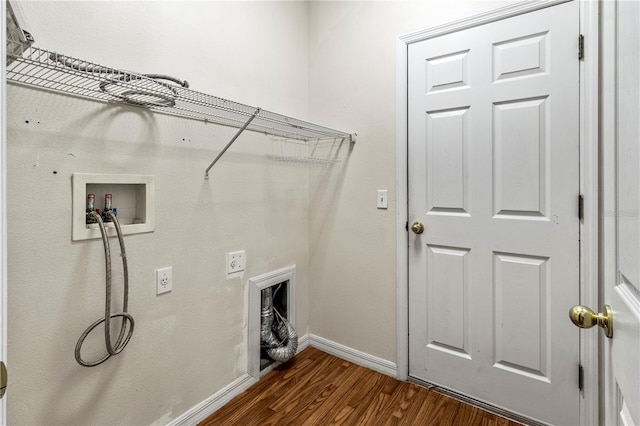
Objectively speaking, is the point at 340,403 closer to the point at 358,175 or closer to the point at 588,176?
the point at 358,175

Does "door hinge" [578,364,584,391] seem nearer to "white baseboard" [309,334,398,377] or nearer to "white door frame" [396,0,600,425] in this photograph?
"white door frame" [396,0,600,425]

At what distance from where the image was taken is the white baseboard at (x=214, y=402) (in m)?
1.52

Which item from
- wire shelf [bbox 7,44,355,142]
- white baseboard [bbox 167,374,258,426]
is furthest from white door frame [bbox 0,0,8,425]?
white baseboard [bbox 167,374,258,426]

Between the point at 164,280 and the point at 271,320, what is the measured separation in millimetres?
799

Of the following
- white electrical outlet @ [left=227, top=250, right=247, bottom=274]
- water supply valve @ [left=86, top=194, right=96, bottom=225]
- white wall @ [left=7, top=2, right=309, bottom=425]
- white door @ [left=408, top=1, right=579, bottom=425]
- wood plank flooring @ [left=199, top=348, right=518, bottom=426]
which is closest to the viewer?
white wall @ [left=7, top=2, right=309, bottom=425]

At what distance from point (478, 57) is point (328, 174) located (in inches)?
41.5

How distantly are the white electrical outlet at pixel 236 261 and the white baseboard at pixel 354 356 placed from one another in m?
0.86

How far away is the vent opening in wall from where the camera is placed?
1.85 meters

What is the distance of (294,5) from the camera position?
2.12 m

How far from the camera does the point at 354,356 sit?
6.88ft

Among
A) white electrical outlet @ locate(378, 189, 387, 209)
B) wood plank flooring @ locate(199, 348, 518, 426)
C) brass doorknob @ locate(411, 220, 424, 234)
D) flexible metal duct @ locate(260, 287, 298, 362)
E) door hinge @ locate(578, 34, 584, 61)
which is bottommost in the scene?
wood plank flooring @ locate(199, 348, 518, 426)

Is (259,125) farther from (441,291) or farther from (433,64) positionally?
(441,291)

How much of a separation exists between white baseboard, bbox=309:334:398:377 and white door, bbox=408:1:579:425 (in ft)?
0.46

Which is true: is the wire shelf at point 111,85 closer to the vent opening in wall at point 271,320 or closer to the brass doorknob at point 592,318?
the vent opening in wall at point 271,320
